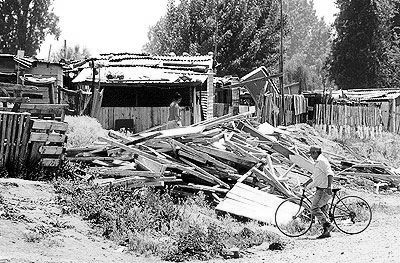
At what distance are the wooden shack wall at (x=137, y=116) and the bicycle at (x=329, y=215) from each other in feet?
35.6

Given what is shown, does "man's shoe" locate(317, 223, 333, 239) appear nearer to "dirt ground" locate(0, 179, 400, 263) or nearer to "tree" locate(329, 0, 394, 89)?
"dirt ground" locate(0, 179, 400, 263)

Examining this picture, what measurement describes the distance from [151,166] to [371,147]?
1675cm

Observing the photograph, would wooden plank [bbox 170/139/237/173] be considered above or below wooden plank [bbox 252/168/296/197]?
above

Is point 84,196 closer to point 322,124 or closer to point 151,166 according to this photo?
point 151,166

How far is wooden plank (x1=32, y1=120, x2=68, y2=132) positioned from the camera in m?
12.9

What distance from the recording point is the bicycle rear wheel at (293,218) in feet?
42.9

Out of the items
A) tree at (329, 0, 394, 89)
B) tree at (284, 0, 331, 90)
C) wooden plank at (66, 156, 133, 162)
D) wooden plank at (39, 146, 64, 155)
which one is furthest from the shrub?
tree at (284, 0, 331, 90)

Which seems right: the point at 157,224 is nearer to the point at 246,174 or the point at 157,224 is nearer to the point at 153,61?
the point at 246,174

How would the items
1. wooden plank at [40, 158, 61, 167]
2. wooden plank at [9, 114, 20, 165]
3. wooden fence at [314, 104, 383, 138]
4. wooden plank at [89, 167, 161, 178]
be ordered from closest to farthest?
wooden plank at [9, 114, 20, 165] < wooden plank at [40, 158, 61, 167] < wooden plank at [89, 167, 161, 178] < wooden fence at [314, 104, 383, 138]

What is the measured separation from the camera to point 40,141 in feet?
42.5

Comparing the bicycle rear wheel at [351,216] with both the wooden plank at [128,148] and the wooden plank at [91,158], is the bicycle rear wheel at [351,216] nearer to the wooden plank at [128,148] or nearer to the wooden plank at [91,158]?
the wooden plank at [128,148]

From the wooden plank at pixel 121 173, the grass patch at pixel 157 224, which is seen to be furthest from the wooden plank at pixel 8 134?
the wooden plank at pixel 121 173

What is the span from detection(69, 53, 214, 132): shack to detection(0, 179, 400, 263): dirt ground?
11.3 meters

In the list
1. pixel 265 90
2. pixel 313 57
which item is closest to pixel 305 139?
pixel 265 90
